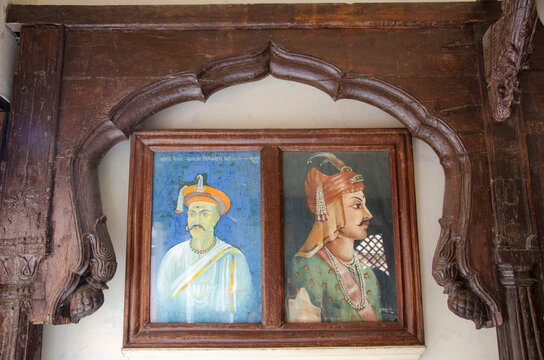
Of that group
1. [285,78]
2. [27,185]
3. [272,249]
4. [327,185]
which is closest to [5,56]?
[27,185]

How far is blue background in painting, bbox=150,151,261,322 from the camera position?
2609mm

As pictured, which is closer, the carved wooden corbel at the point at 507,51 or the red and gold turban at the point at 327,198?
the carved wooden corbel at the point at 507,51

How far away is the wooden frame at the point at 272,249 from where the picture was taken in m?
2.49

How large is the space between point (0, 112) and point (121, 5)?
89 cm

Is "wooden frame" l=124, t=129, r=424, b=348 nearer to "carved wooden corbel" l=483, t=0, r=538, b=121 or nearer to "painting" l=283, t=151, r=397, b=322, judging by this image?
"painting" l=283, t=151, r=397, b=322

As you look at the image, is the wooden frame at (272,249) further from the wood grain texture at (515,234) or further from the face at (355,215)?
the wood grain texture at (515,234)

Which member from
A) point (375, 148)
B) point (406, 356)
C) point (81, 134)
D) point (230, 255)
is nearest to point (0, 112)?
point (81, 134)

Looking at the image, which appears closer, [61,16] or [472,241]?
[472,241]

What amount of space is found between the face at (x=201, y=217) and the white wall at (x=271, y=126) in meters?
0.39

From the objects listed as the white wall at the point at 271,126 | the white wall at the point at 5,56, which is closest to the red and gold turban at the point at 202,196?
the white wall at the point at 271,126

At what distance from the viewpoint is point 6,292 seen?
227cm

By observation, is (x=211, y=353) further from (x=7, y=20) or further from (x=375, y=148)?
(x=7, y=20)

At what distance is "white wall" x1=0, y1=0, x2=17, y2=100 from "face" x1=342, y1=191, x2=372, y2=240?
1.97 m

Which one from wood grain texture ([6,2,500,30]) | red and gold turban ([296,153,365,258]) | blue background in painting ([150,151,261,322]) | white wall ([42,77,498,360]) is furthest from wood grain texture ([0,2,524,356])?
red and gold turban ([296,153,365,258])
